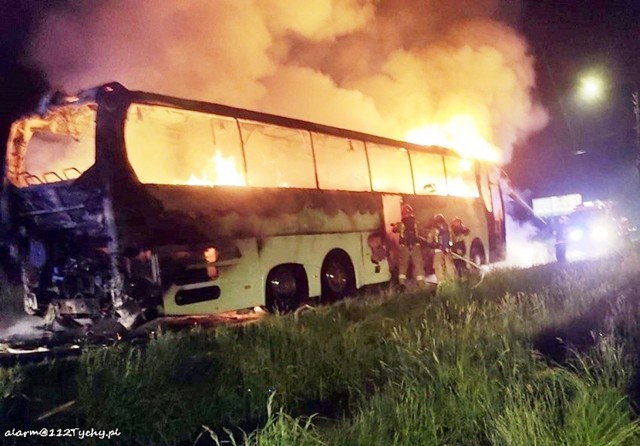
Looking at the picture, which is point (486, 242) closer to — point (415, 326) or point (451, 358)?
point (415, 326)

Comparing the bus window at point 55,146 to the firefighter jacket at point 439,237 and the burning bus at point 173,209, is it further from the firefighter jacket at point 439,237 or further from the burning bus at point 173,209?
the firefighter jacket at point 439,237

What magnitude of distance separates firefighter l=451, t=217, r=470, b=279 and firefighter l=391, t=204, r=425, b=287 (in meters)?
1.36

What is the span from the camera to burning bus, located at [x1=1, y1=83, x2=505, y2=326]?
27.3 feet

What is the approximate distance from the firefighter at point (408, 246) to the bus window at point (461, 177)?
2.25 m

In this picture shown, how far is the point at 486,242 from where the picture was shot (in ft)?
54.4

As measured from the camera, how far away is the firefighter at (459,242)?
580 inches

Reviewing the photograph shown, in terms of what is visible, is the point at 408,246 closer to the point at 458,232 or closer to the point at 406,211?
the point at 406,211

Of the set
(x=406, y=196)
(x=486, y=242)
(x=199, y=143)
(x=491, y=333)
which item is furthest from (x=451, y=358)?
(x=486, y=242)

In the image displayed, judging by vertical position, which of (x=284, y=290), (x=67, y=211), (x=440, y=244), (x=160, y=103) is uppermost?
(x=160, y=103)

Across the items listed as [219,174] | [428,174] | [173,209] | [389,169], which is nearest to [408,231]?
[389,169]

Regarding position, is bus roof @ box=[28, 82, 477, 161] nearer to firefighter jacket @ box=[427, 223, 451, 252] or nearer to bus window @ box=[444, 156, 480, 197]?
firefighter jacket @ box=[427, 223, 451, 252]

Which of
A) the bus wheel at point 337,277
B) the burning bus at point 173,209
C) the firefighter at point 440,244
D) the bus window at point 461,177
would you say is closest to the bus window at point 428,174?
the bus window at point 461,177

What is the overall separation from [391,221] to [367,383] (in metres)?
7.00

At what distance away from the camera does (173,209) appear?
8.72 meters
